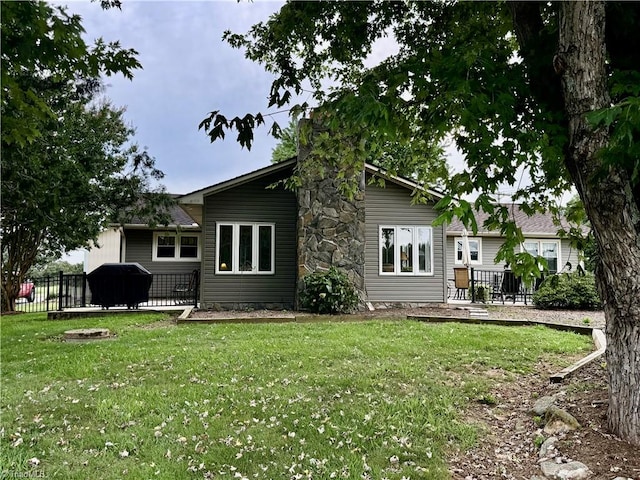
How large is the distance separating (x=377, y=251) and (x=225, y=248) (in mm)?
4414

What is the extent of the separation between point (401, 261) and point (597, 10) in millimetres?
9955

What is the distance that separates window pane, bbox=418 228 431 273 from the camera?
41.7 ft

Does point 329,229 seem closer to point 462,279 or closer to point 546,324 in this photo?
point 546,324

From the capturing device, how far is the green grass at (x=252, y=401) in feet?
9.80

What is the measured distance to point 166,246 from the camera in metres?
16.0

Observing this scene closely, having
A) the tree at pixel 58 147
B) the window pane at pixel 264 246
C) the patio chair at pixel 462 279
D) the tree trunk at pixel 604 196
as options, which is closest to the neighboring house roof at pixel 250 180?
the window pane at pixel 264 246

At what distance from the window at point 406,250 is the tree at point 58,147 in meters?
6.66

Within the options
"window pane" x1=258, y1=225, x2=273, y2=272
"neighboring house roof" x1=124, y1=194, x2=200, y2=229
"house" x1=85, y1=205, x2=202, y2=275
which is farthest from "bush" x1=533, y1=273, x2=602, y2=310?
"house" x1=85, y1=205, x2=202, y2=275

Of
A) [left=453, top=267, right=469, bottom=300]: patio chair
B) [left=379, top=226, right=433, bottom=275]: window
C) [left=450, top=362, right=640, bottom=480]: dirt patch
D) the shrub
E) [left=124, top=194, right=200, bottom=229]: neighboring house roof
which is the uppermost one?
[left=124, top=194, right=200, bottom=229]: neighboring house roof

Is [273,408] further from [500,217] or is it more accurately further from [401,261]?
[401,261]

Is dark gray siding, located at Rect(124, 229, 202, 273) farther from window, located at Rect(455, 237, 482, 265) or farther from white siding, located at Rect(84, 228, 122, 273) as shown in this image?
window, located at Rect(455, 237, 482, 265)

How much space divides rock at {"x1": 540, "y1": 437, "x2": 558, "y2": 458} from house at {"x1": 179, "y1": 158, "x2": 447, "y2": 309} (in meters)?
8.01

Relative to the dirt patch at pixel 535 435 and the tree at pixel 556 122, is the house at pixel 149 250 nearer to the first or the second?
the tree at pixel 556 122

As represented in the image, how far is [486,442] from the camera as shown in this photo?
11.0ft
